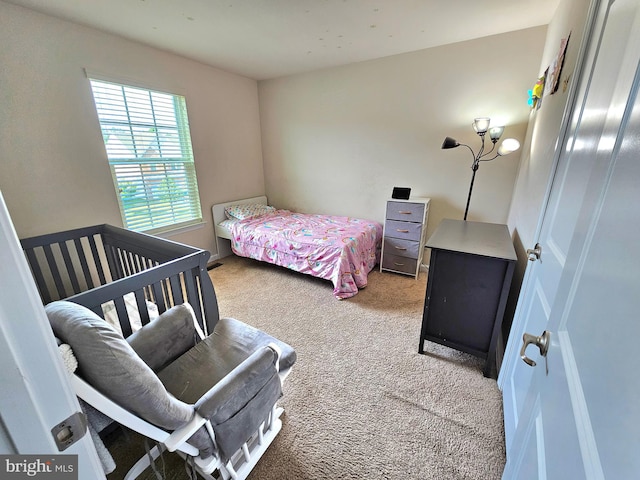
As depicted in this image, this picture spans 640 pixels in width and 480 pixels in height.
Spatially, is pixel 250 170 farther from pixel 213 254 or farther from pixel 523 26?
pixel 523 26

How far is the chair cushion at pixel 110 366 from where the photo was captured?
743 millimetres

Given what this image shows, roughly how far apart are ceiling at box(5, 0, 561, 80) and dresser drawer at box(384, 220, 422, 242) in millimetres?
1850

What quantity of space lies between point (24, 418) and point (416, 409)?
1.69 metres

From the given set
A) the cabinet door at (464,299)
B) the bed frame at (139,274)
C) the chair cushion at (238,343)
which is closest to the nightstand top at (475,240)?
the cabinet door at (464,299)

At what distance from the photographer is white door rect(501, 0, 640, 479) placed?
39 cm

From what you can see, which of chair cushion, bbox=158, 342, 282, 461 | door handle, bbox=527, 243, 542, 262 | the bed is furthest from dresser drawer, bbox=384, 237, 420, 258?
chair cushion, bbox=158, 342, 282, 461

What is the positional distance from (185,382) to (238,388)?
0.38m

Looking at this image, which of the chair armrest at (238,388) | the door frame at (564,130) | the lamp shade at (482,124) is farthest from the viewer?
the lamp shade at (482,124)

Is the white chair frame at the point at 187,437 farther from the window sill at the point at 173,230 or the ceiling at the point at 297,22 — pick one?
the ceiling at the point at 297,22

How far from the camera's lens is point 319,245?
9.15 feet

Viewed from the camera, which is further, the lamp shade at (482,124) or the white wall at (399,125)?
the white wall at (399,125)

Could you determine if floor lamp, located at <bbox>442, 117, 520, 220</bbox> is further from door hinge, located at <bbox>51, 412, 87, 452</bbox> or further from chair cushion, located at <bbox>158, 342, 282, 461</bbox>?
door hinge, located at <bbox>51, 412, 87, 452</bbox>

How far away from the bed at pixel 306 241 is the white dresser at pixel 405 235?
0.68 ft

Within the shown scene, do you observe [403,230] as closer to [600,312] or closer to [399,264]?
[399,264]
